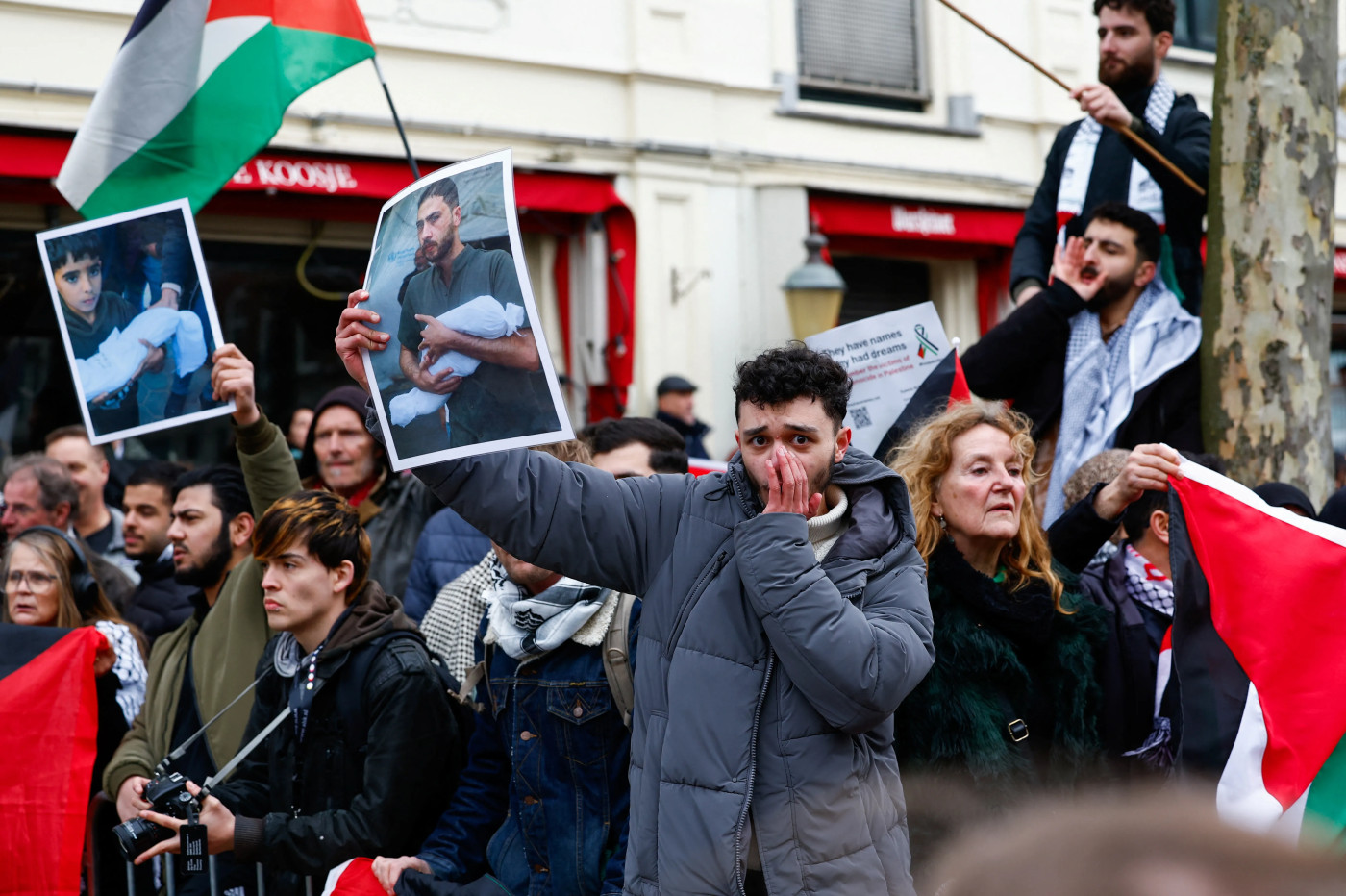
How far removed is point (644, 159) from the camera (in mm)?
10352

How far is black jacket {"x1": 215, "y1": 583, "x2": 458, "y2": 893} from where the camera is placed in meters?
3.71

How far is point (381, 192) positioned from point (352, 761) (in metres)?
5.97

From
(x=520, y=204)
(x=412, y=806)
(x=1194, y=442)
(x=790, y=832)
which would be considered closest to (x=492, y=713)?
(x=412, y=806)

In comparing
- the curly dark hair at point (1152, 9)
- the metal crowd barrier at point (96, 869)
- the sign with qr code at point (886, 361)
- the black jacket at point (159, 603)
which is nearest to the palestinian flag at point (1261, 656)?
the sign with qr code at point (886, 361)

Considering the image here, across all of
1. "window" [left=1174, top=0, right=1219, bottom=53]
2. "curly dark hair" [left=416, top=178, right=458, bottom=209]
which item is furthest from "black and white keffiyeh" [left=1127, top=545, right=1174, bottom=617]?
"window" [left=1174, top=0, right=1219, bottom=53]

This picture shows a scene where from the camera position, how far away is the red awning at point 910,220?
1105cm

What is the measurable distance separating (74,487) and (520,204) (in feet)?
14.3

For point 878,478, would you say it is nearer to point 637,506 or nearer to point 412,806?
point 637,506

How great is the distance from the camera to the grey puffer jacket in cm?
143

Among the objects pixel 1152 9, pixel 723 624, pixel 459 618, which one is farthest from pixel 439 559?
pixel 1152 9

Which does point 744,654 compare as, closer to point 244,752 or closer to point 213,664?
point 244,752

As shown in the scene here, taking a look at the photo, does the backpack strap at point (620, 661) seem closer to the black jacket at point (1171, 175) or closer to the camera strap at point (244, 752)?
the camera strap at point (244, 752)

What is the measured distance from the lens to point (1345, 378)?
13906 millimetres

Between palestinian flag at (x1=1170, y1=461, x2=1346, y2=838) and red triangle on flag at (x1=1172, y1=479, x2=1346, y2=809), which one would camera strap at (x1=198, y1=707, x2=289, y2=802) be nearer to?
palestinian flag at (x1=1170, y1=461, x2=1346, y2=838)
